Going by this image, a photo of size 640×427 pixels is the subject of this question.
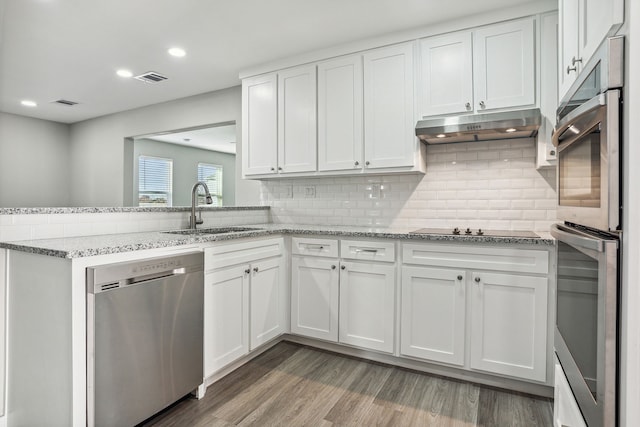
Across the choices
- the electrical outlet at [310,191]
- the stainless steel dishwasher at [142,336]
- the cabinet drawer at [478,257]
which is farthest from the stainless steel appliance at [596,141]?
the electrical outlet at [310,191]

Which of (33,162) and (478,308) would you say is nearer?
(478,308)

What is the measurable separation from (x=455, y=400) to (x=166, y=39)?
3.38m

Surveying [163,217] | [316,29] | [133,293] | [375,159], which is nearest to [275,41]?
[316,29]

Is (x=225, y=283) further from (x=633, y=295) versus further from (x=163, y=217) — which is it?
(x=633, y=295)

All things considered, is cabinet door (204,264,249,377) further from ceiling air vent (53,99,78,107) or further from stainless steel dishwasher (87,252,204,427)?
ceiling air vent (53,99,78,107)

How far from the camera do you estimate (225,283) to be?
2275 millimetres

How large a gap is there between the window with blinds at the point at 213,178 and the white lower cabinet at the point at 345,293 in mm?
5941

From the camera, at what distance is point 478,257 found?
7.25 ft

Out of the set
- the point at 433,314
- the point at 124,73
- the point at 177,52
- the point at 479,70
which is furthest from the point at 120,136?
the point at 433,314

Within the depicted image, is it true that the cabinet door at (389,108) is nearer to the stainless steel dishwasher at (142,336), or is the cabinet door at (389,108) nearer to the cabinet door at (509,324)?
the cabinet door at (509,324)

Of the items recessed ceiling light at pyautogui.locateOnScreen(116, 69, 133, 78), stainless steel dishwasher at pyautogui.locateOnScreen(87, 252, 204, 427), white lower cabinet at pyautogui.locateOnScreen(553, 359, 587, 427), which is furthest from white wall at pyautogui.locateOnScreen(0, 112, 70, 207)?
white lower cabinet at pyautogui.locateOnScreen(553, 359, 587, 427)

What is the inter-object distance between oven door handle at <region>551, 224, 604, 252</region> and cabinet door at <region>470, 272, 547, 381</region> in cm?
85

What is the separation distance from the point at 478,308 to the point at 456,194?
39.0 inches

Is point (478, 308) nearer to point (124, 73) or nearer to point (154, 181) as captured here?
point (124, 73)
